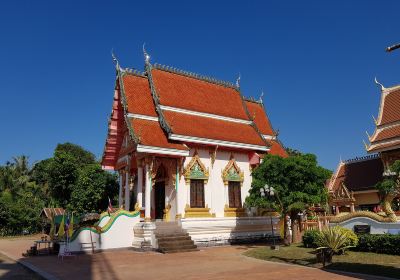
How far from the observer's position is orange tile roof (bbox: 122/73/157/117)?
15.7m

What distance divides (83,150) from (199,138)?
38315 millimetres

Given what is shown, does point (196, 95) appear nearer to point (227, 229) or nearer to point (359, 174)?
point (227, 229)

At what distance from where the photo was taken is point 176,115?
54.1 feet

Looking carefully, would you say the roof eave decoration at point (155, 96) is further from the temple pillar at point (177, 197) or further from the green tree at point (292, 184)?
the green tree at point (292, 184)

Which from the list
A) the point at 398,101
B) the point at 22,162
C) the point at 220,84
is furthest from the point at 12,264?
the point at 22,162

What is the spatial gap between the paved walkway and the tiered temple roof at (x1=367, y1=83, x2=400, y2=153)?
1277 centimetres

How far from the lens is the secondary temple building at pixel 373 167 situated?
20.5m

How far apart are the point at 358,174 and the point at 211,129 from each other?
13.3m

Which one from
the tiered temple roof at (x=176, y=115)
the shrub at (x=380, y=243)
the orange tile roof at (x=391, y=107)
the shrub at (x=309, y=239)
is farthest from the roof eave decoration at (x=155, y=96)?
the orange tile roof at (x=391, y=107)

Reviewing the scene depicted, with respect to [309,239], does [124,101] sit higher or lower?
higher

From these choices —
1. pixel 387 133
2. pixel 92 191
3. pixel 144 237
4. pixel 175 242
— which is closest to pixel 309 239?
pixel 175 242

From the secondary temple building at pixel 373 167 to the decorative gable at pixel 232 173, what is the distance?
26.3 ft

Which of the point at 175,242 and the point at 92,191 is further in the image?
the point at 92,191

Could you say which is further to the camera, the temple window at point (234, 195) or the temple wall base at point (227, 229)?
the temple window at point (234, 195)
